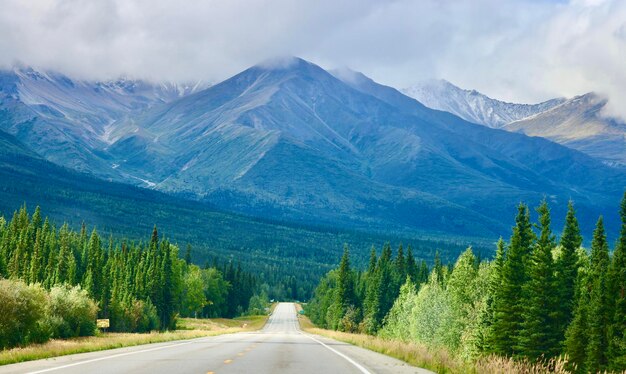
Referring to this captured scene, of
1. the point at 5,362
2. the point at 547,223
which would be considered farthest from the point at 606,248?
the point at 5,362

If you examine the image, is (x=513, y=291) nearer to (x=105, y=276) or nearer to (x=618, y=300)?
(x=618, y=300)

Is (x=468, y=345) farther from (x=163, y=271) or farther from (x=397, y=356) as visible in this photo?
(x=163, y=271)

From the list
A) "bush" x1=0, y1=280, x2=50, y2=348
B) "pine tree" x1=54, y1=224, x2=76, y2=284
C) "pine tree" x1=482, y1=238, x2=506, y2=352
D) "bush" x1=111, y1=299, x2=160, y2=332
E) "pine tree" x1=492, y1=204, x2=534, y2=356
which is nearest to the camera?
"bush" x1=0, y1=280, x2=50, y2=348

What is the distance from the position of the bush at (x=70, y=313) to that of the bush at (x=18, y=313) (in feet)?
38.6

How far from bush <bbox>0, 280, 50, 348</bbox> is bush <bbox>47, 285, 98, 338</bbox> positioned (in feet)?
38.6

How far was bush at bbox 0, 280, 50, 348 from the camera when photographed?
4034 cm

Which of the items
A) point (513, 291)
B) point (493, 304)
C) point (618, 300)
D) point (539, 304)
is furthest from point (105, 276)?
point (618, 300)

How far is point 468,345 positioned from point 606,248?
1793 cm

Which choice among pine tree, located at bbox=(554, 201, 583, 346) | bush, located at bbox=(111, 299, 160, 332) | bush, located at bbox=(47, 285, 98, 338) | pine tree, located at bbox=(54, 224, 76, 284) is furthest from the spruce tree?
pine tree, located at bbox=(54, 224, 76, 284)

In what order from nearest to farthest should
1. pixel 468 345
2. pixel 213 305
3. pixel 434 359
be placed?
pixel 434 359, pixel 468 345, pixel 213 305

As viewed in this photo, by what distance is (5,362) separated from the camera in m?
25.6

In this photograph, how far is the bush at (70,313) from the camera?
57688 millimetres

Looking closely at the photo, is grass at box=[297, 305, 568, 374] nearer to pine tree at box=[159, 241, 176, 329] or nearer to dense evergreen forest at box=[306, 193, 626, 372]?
dense evergreen forest at box=[306, 193, 626, 372]

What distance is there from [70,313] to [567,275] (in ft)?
131
